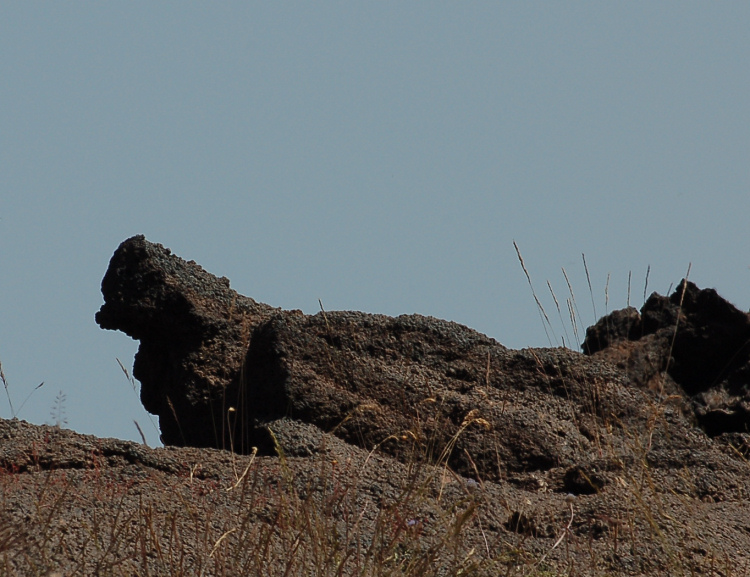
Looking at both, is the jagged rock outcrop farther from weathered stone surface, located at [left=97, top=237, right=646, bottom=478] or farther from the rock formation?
weathered stone surface, located at [left=97, top=237, right=646, bottom=478]

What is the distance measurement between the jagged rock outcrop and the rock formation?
15.2 inches

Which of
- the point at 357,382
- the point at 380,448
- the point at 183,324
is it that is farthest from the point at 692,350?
the point at 183,324

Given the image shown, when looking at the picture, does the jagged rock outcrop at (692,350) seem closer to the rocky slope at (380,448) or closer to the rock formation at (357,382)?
the rocky slope at (380,448)

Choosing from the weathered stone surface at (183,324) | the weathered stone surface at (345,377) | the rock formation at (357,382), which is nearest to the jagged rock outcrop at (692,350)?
the rock formation at (357,382)

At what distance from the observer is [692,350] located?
19.5ft

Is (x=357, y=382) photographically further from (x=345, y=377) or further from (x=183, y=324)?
(x=183, y=324)

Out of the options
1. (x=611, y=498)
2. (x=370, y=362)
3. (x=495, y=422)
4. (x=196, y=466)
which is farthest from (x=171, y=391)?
(x=611, y=498)

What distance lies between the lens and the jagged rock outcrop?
5508 millimetres

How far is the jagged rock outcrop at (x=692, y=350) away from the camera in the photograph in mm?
5508

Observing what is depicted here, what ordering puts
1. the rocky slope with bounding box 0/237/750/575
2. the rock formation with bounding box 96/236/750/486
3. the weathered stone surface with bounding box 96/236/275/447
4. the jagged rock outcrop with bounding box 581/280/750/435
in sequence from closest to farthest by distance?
the rocky slope with bounding box 0/237/750/575 < the rock formation with bounding box 96/236/750/486 < the weathered stone surface with bounding box 96/236/275/447 < the jagged rock outcrop with bounding box 581/280/750/435

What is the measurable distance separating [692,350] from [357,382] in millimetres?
2545

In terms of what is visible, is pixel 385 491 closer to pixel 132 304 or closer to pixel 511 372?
pixel 511 372

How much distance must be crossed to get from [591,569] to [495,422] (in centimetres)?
127

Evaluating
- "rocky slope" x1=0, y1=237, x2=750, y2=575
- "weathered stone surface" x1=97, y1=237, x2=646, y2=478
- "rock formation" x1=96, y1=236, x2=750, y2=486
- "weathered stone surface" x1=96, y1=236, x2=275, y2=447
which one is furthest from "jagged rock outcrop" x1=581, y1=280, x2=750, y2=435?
"weathered stone surface" x1=96, y1=236, x2=275, y2=447
